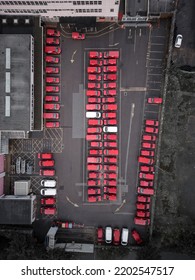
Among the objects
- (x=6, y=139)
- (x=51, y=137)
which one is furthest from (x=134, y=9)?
(x=6, y=139)

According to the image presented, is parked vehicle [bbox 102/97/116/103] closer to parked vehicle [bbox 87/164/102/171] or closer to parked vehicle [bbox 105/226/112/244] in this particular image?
parked vehicle [bbox 87/164/102/171]

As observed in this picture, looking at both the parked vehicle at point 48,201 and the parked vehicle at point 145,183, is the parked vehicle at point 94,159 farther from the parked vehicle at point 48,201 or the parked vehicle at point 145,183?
the parked vehicle at point 48,201

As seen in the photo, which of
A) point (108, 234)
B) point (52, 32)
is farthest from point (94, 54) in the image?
point (108, 234)

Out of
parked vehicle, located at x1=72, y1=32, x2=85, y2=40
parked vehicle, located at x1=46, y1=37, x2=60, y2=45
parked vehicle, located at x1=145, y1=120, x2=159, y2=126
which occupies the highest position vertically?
parked vehicle, located at x1=72, y1=32, x2=85, y2=40

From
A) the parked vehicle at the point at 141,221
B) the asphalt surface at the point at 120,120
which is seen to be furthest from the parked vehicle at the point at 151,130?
the parked vehicle at the point at 141,221

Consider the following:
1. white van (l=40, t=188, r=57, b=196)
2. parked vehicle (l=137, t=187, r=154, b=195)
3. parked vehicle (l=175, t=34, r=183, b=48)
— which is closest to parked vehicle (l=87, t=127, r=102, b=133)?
white van (l=40, t=188, r=57, b=196)

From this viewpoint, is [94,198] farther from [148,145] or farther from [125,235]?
[148,145]

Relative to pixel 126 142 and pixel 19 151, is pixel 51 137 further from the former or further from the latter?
pixel 126 142
